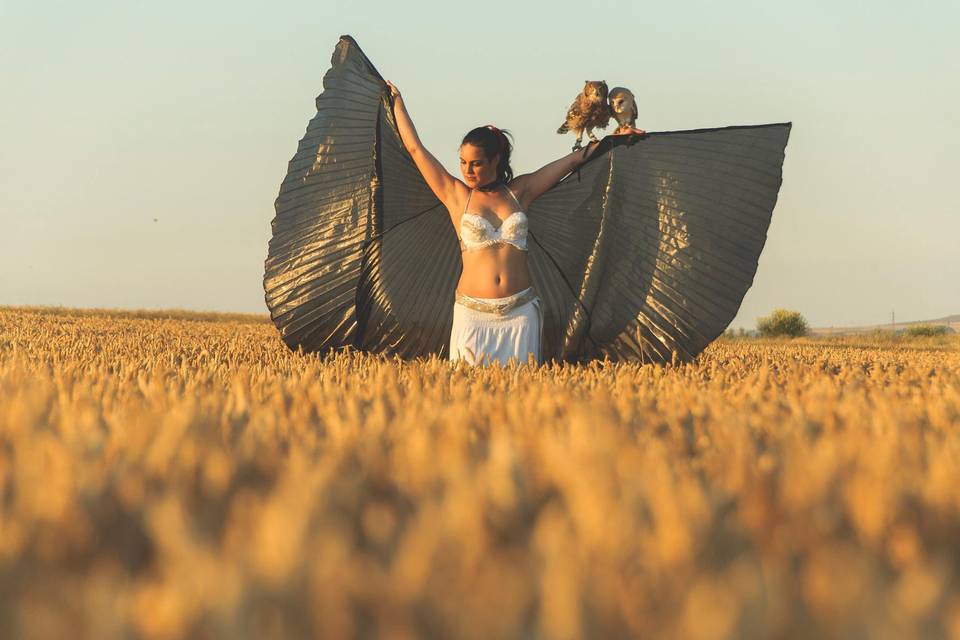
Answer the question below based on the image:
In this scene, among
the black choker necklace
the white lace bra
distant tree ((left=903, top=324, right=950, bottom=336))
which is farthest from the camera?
distant tree ((left=903, top=324, right=950, bottom=336))

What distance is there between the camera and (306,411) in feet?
7.10

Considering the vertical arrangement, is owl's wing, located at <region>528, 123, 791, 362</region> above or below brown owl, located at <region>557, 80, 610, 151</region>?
below

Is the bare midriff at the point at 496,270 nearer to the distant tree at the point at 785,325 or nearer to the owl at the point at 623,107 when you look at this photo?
the owl at the point at 623,107

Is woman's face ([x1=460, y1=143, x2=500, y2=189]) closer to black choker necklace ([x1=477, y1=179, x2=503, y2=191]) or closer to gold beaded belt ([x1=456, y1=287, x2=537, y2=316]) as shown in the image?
black choker necklace ([x1=477, y1=179, x2=503, y2=191])

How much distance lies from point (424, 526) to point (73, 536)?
43cm

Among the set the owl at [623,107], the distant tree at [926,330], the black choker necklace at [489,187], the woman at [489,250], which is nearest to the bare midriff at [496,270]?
the woman at [489,250]

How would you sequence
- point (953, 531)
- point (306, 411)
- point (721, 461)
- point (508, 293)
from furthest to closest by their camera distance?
point (508, 293) → point (306, 411) → point (721, 461) → point (953, 531)

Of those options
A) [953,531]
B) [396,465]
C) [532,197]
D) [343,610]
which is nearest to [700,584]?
[343,610]

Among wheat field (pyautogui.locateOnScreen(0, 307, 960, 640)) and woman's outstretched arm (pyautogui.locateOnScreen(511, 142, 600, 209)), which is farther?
woman's outstretched arm (pyautogui.locateOnScreen(511, 142, 600, 209))

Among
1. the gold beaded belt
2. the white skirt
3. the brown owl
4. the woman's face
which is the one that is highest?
the brown owl

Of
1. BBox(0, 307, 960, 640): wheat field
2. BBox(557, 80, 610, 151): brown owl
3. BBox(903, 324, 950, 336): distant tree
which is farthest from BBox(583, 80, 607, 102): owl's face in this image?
BBox(903, 324, 950, 336): distant tree

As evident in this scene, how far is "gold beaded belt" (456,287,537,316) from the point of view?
5.15 metres

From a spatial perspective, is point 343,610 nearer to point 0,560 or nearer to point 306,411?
point 0,560

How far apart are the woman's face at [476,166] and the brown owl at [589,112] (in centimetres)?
65
